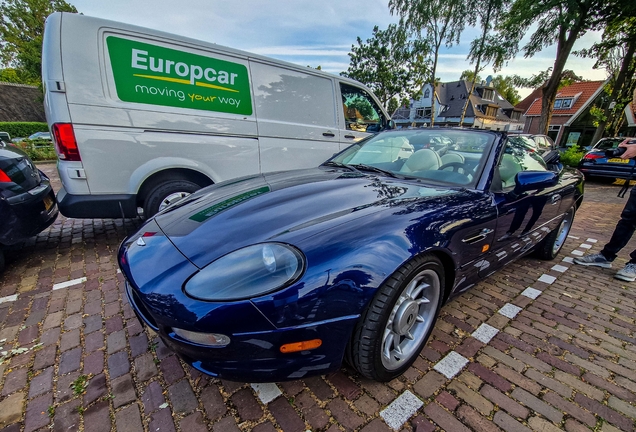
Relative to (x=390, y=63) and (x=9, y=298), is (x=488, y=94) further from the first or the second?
(x=9, y=298)

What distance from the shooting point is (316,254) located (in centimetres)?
117

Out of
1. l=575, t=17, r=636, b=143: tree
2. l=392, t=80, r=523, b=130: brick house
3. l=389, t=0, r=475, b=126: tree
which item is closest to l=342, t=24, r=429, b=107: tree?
l=389, t=0, r=475, b=126: tree

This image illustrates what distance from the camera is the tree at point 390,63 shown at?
59.2 feet

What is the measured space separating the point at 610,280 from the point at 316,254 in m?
3.57

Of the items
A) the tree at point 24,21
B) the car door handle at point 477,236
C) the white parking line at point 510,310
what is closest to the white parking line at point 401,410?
the car door handle at point 477,236

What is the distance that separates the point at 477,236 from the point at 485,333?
0.76 metres

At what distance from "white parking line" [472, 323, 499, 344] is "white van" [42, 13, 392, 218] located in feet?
9.53

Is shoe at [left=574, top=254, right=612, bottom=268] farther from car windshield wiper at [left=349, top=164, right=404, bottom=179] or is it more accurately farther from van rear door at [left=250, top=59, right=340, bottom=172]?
van rear door at [left=250, top=59, right=340, bottom=172]

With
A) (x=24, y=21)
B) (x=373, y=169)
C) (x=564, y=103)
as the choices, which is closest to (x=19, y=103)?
(x=24, y=21)

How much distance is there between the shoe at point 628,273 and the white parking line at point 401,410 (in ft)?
10.0

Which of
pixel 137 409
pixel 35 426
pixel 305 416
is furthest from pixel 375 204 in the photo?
pixel 35 426

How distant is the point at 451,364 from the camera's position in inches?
66.1

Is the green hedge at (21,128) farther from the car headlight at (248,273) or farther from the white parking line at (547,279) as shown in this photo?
the white parking line at (547,279)

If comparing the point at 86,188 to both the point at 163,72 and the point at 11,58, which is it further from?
the point at 11,58
